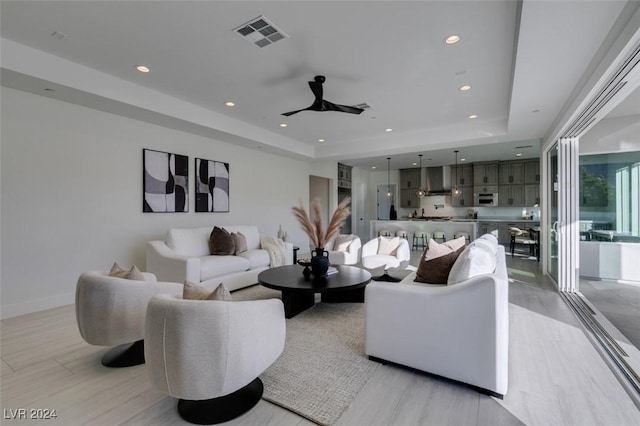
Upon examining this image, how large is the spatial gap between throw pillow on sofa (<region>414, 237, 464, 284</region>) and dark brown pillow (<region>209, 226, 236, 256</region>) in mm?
2879

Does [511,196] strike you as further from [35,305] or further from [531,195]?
[35,305]

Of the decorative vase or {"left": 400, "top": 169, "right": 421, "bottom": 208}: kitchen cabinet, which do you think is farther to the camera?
{"left": 400, "top": 169, "right": 421, "bottom": 208}: kitchen cabinet

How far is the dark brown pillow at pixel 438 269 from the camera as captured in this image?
110 inches

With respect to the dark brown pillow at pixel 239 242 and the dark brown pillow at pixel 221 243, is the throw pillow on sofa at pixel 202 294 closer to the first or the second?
the dark brown pillow at pixel 221 243

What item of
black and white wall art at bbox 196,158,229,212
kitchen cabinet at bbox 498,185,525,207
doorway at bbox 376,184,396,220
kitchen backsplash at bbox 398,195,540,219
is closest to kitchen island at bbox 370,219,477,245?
kitchen cabinet at bbox 498,185,525,207

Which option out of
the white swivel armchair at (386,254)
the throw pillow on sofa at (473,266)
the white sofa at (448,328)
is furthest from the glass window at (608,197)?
the white sofa at (448,328)

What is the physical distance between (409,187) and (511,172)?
3.08m

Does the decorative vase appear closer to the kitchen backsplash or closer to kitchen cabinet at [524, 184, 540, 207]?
the kitchen backsplash

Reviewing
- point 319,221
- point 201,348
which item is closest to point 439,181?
point 319,221

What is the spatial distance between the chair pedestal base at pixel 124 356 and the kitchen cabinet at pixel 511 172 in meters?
9.85

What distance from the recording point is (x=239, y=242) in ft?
15.7

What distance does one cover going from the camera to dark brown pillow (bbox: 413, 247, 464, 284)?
110 inches

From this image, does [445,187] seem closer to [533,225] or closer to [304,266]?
[533,225]

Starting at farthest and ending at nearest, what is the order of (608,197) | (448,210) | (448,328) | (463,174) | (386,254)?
1. (448,210)
2. (463,174)
3. (386,254)
4. (608,197)
5. (448,328)
